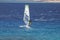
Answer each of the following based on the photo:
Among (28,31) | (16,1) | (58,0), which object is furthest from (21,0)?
(28,31)

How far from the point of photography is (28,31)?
31891mm

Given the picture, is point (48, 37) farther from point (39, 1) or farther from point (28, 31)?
point (39, 1)

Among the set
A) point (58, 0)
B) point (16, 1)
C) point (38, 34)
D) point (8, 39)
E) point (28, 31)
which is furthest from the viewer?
point (16, 1)

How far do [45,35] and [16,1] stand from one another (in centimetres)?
16546

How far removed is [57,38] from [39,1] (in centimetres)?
15768

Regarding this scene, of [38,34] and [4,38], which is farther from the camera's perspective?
[38,34]

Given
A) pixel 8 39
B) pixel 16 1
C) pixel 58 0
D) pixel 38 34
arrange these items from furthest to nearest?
1. pixel 16 1
2. pixel 58 0
3. pixel 38 34
4. pixel 8 39

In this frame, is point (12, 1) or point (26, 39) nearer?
point (26, 39)

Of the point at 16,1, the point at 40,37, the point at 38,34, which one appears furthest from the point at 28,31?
the point at 16,1

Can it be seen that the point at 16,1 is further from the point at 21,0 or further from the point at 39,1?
the point at 39,1

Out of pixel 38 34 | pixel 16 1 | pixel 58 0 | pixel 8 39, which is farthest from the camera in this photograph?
pixel 16 1

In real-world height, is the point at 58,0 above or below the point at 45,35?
above

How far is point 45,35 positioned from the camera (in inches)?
1152

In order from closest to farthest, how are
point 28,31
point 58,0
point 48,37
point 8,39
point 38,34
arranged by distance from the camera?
1. point 8,39
2. point 48,37
3. point 38,34
4. point 28,31
5. point 58,0
